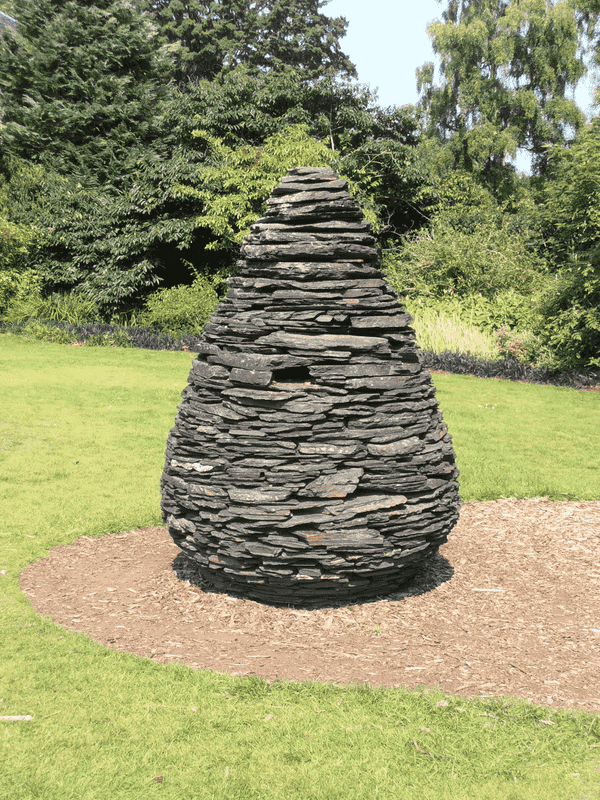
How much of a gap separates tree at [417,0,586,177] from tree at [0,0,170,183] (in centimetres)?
1604

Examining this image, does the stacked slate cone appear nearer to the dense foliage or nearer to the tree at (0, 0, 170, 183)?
the dense foliage

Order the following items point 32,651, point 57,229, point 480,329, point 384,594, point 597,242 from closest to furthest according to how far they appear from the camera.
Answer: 1. point 32,651
2. point 384,594
3. point 597,242
4. point 480,329
5. point 57,229

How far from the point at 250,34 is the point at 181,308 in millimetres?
24822

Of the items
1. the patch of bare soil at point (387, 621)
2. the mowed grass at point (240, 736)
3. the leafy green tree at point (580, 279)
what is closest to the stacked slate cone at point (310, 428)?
the patch of bare soil at point (387, 621)

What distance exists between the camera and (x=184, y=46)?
37.0 m

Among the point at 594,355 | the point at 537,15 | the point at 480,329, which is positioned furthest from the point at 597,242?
the point at 537,15

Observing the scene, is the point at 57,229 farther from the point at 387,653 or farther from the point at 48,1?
the point at 387,653

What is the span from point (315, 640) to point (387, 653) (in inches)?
19.4

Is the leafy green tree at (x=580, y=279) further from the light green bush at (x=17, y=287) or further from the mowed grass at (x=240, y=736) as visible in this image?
the light green bush at (x=17, y=287)

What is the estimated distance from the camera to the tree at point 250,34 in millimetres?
36906

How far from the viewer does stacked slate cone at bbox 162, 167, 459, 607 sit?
4.70 m

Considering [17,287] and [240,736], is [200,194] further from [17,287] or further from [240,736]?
[240,736]

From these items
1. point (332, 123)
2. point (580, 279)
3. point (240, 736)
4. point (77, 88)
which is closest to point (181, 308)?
point (332, 123)

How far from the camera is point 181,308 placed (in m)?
20.4
